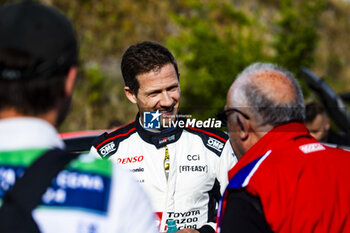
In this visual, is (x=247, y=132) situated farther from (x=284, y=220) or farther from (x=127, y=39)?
(x=127, y=39)

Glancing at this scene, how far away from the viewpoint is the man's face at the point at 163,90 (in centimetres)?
219

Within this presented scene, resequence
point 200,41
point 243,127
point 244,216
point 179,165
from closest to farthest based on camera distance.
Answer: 1. point 244,216
2. point 243,127
3. point 179,165
4. point 200,41

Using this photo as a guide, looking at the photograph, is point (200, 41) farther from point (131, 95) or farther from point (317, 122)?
point (131, 95)

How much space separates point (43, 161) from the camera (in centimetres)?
97

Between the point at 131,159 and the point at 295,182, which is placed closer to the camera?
the point at 295,182

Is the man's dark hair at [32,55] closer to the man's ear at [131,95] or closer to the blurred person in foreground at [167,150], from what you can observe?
the blurred person in foreground at [167,150]

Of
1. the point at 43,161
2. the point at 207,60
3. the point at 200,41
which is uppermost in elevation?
the point at 43,161

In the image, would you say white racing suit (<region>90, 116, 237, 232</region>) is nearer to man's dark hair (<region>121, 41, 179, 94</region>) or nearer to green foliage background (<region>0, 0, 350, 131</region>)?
man's dark hair (<region>121, 41, 179, 94</region>)

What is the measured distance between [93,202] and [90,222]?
0.05 meters

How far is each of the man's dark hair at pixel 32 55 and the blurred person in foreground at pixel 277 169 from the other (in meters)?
0.81

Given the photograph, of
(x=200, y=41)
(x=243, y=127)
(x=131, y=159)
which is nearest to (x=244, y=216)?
(x=243, y=127)

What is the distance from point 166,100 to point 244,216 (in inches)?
34.6

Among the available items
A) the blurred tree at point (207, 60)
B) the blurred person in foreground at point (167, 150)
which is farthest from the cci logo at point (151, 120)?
the blurred tree at point (207, 60)

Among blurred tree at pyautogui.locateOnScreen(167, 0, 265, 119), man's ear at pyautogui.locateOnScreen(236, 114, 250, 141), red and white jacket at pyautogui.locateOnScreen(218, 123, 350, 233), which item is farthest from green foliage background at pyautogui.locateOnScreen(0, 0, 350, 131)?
red and white jacket at pyautogui.locateOnScreen(218, 123, 350, 233)
